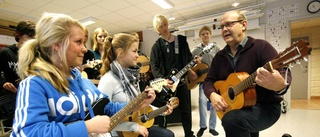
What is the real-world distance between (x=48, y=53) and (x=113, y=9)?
4.75 metres

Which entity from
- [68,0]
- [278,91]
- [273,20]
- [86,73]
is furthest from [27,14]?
[273,20]

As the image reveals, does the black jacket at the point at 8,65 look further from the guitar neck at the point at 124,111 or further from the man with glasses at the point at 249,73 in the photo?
the man with glasses at the point at 249,73

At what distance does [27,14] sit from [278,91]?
6.81 meters

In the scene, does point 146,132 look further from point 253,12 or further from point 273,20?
point 273,20

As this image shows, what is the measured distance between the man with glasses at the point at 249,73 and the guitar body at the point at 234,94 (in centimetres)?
2

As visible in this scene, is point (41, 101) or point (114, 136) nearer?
point (41, 101)

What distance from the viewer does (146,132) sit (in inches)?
62.1

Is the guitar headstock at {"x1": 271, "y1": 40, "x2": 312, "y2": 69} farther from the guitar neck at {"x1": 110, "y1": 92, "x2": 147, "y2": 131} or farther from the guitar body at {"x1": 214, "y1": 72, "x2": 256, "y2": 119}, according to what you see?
the guitar neck at {"x1": 110, "y1": 92, "x2": 147, "y2": 131}

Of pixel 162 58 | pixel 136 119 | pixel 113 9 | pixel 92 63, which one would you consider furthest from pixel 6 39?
pixel 136 119

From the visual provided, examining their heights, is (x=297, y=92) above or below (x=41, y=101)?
below

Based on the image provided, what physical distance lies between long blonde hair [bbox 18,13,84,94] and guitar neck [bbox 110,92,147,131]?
42cm

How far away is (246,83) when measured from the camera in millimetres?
1424

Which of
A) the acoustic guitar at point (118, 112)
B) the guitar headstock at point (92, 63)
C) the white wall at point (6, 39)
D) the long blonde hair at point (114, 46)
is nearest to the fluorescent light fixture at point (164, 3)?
the guitar headstock at point (92, 63)

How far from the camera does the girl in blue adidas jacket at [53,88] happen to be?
0.78 metres
